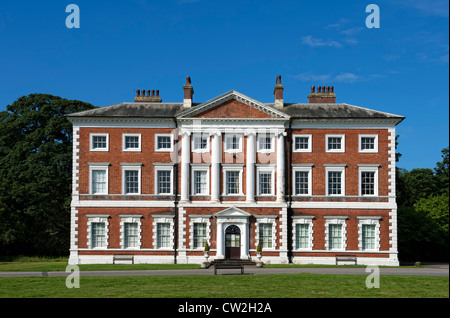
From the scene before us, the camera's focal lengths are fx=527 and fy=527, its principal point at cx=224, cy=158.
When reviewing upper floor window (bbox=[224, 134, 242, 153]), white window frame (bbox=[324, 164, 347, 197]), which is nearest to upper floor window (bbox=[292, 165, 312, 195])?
white window frame (bbox=[324, 164, 347, 197])

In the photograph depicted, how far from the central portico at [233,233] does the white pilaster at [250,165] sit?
1608 mm

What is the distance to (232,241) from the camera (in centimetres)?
4072

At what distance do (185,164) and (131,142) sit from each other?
4.80m

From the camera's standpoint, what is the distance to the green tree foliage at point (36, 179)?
50312 millimetres

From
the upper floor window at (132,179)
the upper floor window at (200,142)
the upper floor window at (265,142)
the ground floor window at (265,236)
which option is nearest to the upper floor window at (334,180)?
the upper floor window at (265,142)

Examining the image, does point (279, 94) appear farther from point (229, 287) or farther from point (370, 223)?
point (229, 287)

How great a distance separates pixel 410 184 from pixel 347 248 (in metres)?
28.1

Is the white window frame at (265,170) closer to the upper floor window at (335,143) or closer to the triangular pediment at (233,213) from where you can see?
the triangular pediment at (233,213)

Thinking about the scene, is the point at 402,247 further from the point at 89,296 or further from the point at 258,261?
the point at 89,296
